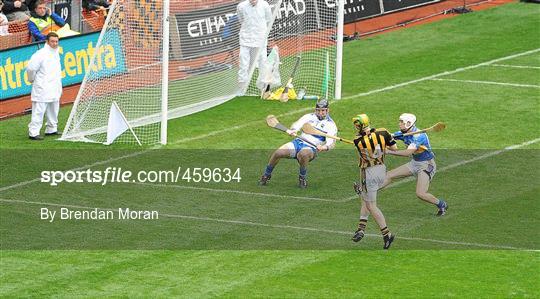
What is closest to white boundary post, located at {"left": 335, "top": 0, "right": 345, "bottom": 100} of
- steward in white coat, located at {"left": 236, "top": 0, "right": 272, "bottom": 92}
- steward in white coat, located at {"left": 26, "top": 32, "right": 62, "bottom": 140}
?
steward in white coat, located at {"left": 236, "top": 0, "right": 272, "bottom": 92}

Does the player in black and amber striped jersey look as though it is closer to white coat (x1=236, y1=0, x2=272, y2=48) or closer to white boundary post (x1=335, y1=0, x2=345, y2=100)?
white boundary post (x1=335, y1=0, x2=345, y2=100)

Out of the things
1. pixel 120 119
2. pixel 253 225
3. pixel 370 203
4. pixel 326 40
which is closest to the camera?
pixel 370 203

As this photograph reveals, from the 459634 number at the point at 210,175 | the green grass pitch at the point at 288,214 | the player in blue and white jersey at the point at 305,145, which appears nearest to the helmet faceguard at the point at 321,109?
the player in blue and white jersey at the point at 305,145

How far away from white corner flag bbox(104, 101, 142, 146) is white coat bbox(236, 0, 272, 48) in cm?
540

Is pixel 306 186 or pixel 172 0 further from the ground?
pixel 172 0

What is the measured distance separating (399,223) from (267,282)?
391cm

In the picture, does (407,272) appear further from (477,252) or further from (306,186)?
(306,186)

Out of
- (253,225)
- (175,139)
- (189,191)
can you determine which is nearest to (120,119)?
(175,139)

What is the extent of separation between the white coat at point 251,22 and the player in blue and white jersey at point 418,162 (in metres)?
9.81

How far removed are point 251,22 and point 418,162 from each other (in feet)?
33.4

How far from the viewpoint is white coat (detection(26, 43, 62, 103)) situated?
90.4ft

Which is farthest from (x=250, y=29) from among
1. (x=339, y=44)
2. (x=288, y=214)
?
(x=288, y=214)

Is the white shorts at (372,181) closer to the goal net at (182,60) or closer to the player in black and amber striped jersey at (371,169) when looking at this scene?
the player in black and amber striped jersey at (371,169)

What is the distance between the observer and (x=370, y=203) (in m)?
20.2
